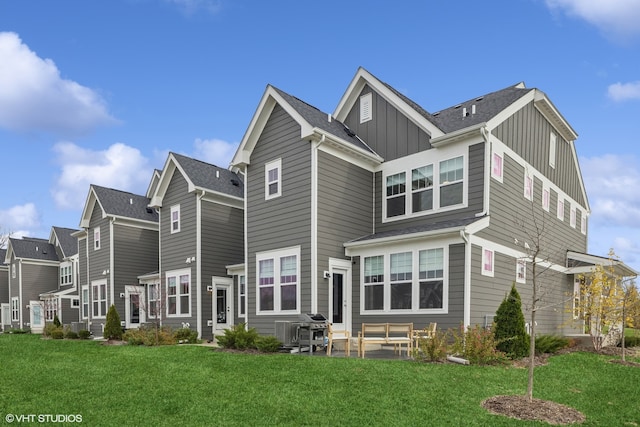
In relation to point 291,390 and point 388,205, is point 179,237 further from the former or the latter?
point 291,390

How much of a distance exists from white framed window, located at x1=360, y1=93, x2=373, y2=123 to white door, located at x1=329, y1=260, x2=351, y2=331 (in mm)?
5619

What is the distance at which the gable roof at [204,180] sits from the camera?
68.2 ft

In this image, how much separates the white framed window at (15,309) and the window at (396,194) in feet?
117

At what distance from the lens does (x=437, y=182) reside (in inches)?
→ 591

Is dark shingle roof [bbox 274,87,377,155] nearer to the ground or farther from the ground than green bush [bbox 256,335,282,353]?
farther from the ground

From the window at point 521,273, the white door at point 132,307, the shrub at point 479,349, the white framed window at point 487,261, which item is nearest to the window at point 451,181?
the white framed window at point 487,261

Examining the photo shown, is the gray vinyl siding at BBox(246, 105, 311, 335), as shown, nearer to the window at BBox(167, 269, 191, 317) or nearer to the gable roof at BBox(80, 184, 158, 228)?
the window at BBox(167, 269, 191, 317)

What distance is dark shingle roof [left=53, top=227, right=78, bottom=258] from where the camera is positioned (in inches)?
1499

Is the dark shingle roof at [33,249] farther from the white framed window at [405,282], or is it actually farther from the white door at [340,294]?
the white framed window at [405,282]

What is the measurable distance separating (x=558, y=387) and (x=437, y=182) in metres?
7.35

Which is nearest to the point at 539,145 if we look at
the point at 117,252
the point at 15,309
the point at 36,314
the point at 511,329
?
the point at 511,329

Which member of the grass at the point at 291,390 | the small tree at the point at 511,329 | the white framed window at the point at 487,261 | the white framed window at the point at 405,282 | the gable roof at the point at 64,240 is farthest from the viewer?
the gable roof at the point at 64,240

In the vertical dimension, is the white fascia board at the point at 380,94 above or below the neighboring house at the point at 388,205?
above

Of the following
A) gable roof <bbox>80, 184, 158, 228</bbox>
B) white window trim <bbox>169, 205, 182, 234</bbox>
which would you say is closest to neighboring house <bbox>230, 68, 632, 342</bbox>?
white window trim <bbox>169, 205, 182, 234</bbox>
